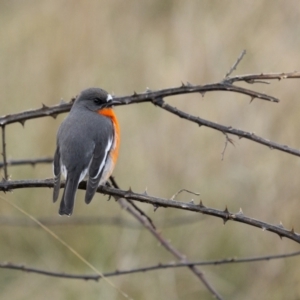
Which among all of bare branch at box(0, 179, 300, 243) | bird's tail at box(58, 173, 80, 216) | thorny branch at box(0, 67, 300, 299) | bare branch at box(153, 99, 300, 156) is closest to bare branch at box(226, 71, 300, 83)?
thorny branch at box(0, 67, 300, 299)

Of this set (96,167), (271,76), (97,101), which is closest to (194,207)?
(271,76)

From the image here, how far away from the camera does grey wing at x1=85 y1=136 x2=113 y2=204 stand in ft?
12.2

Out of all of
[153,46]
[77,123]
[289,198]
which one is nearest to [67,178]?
[77,123]

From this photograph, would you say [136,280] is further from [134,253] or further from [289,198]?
[289,198]

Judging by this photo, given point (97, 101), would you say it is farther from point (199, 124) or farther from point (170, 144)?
point (170, 144)

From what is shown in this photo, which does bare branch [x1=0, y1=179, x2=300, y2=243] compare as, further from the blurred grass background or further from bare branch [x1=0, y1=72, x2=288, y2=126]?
the blurred grass background

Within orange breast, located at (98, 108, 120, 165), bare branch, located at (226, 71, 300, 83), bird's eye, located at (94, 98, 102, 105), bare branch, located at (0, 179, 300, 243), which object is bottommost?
bare branch, located at (0, 179, 300, 243)

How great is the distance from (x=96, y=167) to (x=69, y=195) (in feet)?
1.00

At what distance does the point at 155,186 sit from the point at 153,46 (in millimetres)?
1707

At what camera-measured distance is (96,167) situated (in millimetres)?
3912

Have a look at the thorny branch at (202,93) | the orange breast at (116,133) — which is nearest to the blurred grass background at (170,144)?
the orange breast at (116,133)

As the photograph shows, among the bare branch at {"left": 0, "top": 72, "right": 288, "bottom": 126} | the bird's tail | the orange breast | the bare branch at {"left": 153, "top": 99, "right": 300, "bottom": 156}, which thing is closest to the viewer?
the bare branch at {"left": 153, "top": 99, "right": 300, "bottom": 156}

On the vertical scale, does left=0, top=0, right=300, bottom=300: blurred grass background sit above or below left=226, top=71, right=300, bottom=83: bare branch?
above

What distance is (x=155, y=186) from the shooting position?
21.4 feet
